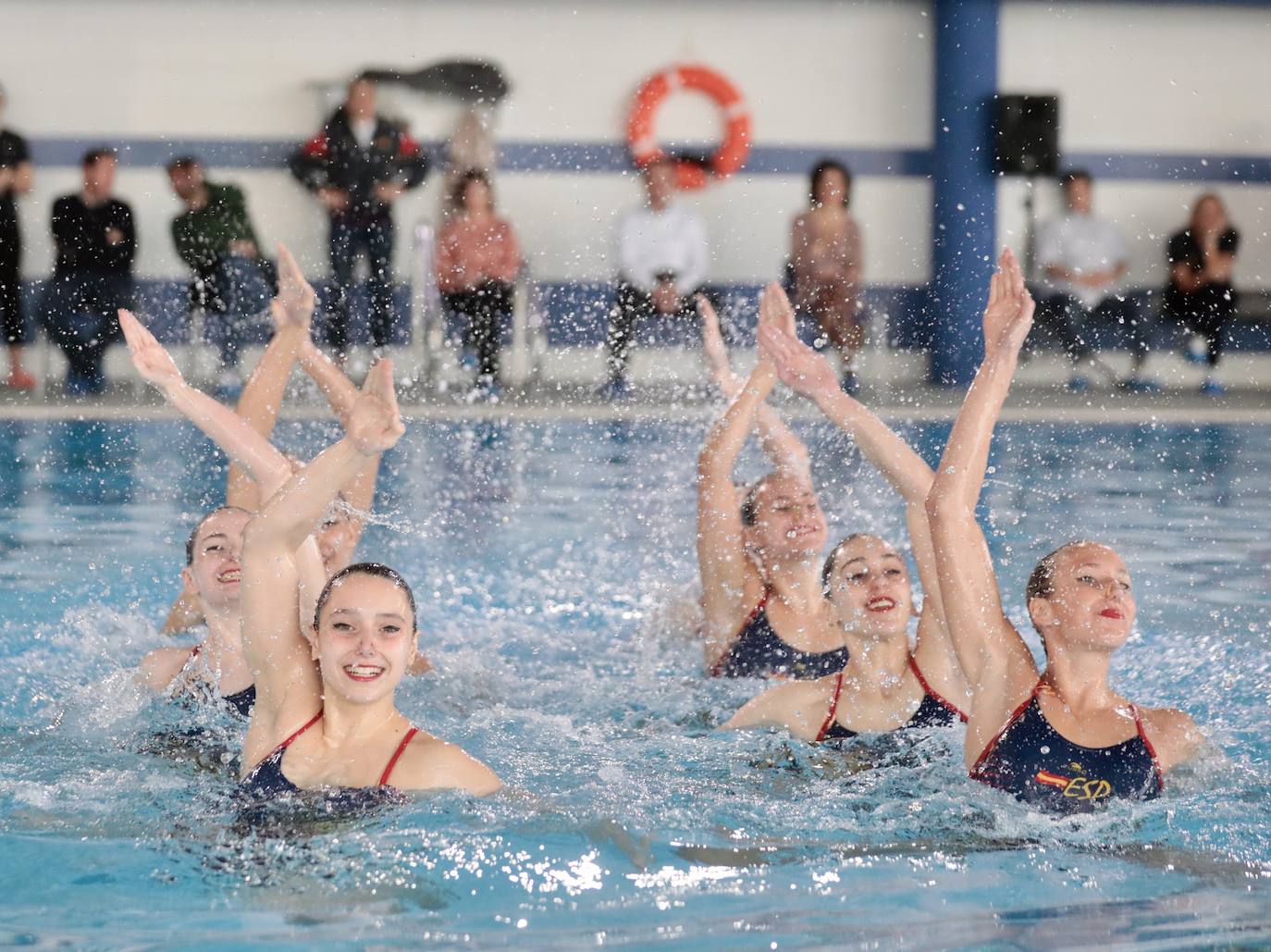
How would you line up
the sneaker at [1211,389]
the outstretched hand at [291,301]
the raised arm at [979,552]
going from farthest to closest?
1. the sneaker at [1211,389]
2. the outstretched hand at [291,301]
3. the raised arm at [979,552]

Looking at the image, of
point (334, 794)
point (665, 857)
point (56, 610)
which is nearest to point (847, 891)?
point (665, 857)

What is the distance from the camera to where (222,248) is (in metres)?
→ 12.9

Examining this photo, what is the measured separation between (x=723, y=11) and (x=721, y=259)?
2105 millimetres

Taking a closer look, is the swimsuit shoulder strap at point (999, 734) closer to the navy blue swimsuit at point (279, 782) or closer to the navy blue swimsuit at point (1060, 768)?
the navy blue swimsuit at point (1060, 768)

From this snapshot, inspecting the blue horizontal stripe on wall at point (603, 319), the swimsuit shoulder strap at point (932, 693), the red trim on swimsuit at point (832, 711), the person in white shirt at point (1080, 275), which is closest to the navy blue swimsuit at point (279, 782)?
the red trim on swimsuit at point (832, 711)

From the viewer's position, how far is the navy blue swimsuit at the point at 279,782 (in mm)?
3725

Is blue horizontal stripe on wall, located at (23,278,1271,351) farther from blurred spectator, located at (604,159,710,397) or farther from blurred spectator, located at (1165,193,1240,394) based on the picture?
blurred spectator, located at (604,159,710,397)

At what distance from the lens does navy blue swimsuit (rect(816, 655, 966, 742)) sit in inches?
174

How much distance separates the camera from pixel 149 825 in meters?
3.85

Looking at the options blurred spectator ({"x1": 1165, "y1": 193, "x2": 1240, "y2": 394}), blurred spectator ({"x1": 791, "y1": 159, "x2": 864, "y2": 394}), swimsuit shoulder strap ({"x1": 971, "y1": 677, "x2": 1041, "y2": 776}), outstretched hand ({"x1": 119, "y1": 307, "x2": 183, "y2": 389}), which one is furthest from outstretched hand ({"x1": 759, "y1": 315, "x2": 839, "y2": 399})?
blurred spectator ({"x1": 1165, "y1": 193, "x2": 1240, "y2": 394})

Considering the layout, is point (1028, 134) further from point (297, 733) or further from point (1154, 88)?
point (297, 733)

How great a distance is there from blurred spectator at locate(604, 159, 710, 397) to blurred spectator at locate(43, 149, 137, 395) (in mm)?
3681

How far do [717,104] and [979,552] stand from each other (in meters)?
11.0

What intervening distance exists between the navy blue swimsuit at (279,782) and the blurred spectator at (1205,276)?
10.8 metres
